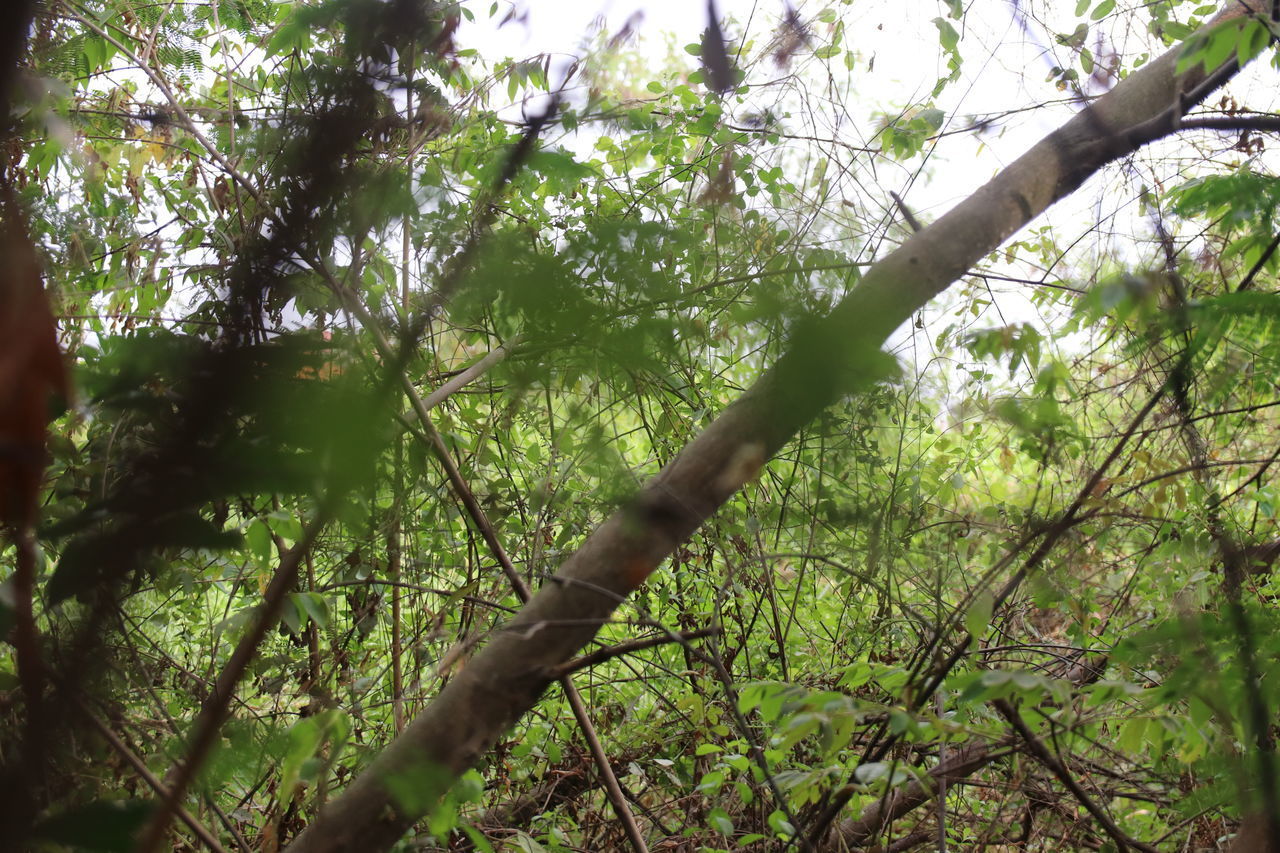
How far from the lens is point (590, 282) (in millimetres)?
879

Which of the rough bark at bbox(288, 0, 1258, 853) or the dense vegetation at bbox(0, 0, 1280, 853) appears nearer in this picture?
the dense vegetation at bbox(0, 0, 1280, 853)

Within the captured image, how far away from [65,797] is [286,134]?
0.51 m

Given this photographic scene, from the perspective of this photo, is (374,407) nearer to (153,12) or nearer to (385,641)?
(385,641)

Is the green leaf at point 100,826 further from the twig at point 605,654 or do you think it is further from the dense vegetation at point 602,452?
the twig at point 605,654

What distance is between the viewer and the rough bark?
86 centimetres

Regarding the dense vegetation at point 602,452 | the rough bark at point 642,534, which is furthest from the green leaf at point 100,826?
the rough bark at point 642,534

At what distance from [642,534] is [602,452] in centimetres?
61

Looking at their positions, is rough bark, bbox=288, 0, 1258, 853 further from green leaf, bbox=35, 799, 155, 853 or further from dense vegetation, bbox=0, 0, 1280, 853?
green leaf, bbox=35, 799, 155, 853

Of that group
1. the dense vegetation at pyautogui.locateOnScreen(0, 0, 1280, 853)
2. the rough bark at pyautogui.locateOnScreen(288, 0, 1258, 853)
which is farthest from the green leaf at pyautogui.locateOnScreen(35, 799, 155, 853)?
the rough bark at pyautogui.locateOnScreen(288, 0, 1258, 853)

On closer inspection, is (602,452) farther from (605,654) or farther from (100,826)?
(100,826)

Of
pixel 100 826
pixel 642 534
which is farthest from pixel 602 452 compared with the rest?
pixel 100 826

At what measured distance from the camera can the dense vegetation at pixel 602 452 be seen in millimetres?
518

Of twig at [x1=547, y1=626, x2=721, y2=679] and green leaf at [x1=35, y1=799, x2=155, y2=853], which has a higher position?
twig at [x1=547, y1=626, x2=721, y2=679]

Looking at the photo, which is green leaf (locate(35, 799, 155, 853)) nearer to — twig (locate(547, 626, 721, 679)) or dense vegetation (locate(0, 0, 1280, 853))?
dense vegetation (locate(0, 0, 1280, 853))
